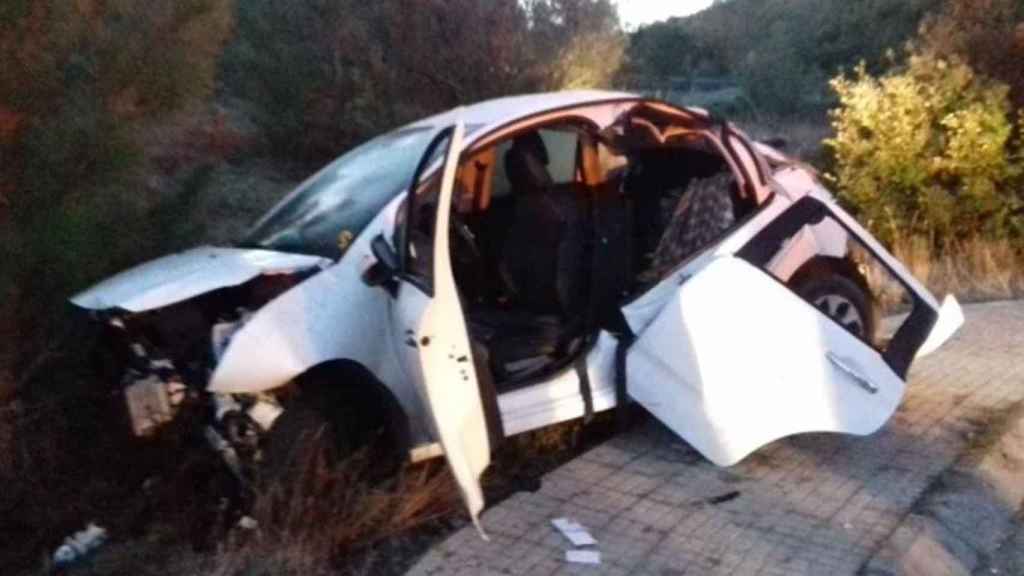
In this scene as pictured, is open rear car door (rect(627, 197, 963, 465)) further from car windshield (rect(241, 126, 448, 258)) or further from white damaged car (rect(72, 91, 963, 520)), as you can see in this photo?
car windshield (rect(241, 126, 448, 258))

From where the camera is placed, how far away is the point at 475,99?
13234mm

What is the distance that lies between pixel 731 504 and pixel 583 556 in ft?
3.06

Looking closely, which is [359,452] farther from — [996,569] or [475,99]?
[475,99]

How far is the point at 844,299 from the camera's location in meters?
8.07

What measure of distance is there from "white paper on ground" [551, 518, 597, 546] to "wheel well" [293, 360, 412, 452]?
701 millimetres

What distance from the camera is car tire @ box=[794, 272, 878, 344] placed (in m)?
7.88

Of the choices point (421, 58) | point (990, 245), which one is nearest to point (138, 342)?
point (421, 58)

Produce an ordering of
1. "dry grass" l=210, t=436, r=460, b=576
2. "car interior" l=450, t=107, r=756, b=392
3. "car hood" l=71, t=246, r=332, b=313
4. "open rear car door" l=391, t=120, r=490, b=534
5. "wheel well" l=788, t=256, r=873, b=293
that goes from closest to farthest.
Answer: "open rear car door" l=391, t=120, r=490, b=534
"dry grass" l=210, t=436, r=460, b=576
"car hood" l=71, t=246, r=332, b=313
"car interior" l=450, t=107, r=756, b=392
"wheel well" l=788, t=256, r=873, b=293

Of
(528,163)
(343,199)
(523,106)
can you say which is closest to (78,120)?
(343,199)

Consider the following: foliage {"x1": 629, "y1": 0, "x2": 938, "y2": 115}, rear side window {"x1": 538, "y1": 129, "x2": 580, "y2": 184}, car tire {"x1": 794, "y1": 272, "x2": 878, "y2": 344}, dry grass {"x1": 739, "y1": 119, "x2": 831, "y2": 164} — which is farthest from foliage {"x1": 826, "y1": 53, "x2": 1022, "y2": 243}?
foliage {"x1": 629, "y1": 0, "x2": 938, "y2": 115}

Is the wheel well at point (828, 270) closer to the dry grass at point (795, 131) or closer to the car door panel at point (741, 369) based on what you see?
the car door panel at point (741, 369)

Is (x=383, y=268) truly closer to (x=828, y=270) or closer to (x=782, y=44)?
(x=828, y=270)

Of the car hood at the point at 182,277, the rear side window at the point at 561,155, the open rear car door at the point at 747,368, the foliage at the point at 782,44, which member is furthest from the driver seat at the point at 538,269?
the foliage at the point at 782,44

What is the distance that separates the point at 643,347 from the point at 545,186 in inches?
42.3
